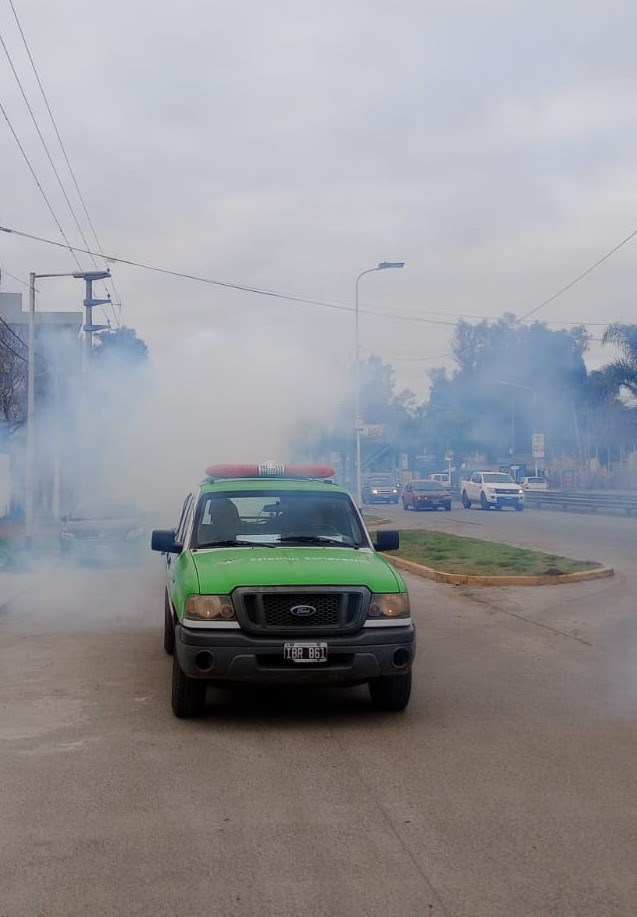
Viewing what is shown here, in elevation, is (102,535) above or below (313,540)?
below

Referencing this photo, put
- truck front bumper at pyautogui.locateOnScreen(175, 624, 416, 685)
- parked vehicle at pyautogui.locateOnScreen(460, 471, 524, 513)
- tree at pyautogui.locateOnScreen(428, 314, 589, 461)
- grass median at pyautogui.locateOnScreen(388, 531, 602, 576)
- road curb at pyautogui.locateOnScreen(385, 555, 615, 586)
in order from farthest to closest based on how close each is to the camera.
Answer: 1. parked vehicle at pyautogui.locateOnScreen(460, 471, 524, 513)
2. tree at pyautogui.locateOnScreen(428, 314, 589, 461)
3. grass median at pyautogui.locateOnScreen(388, 531, 602, 576)
4. road curb at pyautogui.locateOnScreen(385, 555, 615, 586)
5. truck front bumper at pyautogui.locateOnScreen(175, 624, 416, 685)

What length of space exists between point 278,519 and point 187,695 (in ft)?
6.34

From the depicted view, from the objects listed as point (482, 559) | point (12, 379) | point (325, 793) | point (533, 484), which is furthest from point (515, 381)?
point (325, 793)

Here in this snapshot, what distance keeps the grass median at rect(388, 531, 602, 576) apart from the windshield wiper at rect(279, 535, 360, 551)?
8.21m

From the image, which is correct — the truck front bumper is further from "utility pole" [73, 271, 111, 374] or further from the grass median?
"utility pole" [73, 271, 111, 374]

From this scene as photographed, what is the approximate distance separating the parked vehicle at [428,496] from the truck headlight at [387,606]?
35505 mm

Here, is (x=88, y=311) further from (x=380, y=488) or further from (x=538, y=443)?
(x=380, y=488)

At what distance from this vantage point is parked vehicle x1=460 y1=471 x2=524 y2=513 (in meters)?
41.2

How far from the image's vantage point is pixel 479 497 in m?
43.1

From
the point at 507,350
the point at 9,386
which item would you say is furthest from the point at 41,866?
the point at 507,350

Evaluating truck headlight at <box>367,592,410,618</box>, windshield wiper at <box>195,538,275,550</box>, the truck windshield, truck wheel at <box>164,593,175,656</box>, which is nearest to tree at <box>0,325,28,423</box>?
truck wheel at <box>164,593,175,656</box>

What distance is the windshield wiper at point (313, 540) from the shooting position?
8195mm

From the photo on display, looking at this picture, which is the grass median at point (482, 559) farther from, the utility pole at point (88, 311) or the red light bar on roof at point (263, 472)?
the utility pole at point (88, 311)

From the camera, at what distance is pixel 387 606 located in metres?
7.12
